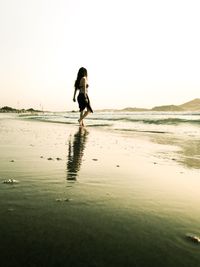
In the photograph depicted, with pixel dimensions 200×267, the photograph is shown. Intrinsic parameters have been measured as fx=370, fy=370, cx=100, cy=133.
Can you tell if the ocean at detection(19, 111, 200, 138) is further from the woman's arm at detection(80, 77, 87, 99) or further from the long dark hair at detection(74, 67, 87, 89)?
the long dark hair at detection(74, 67, 87, 89)

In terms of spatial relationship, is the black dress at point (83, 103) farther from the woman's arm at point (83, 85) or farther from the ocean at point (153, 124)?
the ocean at point (153, 124)

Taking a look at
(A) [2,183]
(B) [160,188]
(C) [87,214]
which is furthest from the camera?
(B) [160,188]

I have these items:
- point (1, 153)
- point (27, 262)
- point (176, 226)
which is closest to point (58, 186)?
point (176, 226)

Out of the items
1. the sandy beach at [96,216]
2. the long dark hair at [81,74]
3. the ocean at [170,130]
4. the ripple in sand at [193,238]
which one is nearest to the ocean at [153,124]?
the ocean at [170,130]

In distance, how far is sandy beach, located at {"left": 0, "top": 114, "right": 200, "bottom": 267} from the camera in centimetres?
211

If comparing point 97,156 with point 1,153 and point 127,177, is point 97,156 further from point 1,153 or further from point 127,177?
point 127,177

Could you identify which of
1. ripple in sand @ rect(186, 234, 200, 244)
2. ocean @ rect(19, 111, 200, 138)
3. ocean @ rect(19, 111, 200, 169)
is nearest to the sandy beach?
ripple in sand @ rect(186, 234, 200, 244)

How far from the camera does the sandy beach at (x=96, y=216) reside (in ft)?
6.93

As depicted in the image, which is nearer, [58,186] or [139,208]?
[139,208]

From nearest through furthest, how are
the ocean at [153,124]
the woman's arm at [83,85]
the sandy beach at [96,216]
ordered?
the sandy beach at [96,216] < the woman's arm at [83,85] < the ocean at [153,124]

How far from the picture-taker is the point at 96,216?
9.41 feet

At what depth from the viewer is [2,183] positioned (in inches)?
151

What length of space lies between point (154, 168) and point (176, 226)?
2899 millimetres

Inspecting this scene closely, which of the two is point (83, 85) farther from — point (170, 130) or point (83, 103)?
point (170, 130)
